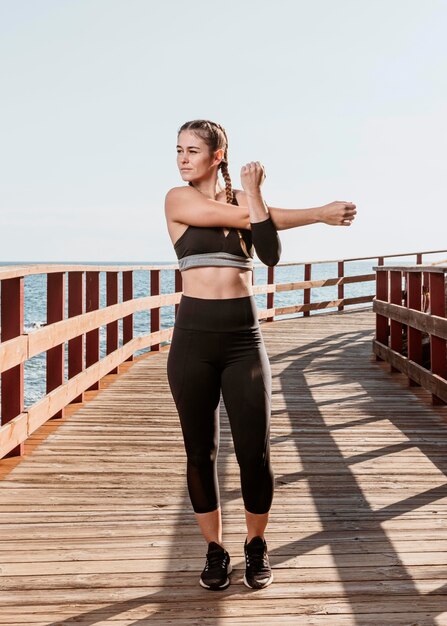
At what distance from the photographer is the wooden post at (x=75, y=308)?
6.60m

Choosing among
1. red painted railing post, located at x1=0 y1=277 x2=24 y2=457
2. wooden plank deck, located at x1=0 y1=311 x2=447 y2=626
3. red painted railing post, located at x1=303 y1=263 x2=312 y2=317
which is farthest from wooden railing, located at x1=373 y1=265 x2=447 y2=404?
red painted railing post, located at x1=303 y1=263 x2=312 y2=317

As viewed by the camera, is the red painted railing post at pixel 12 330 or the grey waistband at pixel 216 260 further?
the red painted railing post at pixel 12 330

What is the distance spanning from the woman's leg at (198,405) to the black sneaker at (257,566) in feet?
0.48

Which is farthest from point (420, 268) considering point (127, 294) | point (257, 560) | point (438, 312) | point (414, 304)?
point (257, 560)

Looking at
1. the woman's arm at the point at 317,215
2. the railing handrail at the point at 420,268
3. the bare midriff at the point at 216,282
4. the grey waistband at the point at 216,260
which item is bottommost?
the bare midriff at the point at 216,282

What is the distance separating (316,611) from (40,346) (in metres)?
2.89

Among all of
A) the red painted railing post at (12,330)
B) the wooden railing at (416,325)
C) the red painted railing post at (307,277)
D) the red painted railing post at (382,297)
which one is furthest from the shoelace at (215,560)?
the red painted railing post at (307,277)

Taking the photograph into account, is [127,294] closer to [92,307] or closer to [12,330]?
[92,307]

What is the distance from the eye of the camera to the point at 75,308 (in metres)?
6.60

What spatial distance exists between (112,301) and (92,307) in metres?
0.78

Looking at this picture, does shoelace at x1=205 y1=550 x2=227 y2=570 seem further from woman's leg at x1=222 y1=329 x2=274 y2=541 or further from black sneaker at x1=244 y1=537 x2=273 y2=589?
woman's leg at x1=222 y1=329 x2=274 y2=541

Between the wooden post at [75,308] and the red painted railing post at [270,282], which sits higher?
the red painted railing post at [270,282]

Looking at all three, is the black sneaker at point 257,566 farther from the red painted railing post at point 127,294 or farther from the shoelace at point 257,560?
the red painted railing post at point 127,294

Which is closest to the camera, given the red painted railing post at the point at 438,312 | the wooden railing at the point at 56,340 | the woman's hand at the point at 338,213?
the woman's hand at the point at 338,213
